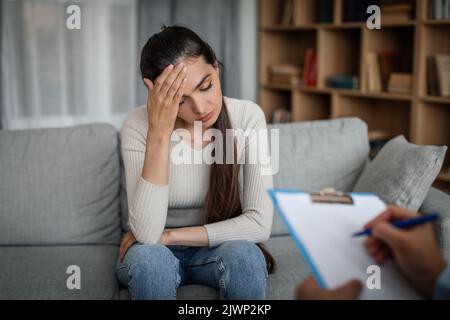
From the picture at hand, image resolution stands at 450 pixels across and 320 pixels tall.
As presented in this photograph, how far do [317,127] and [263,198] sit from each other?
685mm

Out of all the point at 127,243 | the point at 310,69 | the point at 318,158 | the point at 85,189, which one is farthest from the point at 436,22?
the point at 127,243

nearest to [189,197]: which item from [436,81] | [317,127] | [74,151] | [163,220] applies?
[163,220]

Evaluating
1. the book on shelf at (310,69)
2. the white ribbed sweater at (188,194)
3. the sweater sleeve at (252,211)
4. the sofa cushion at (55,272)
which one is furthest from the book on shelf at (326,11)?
the sofa cushion at (55,272)

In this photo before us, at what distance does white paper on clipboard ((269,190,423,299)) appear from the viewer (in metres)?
0.87

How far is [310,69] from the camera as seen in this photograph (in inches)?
140

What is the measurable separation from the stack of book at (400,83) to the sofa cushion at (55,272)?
1782 mm

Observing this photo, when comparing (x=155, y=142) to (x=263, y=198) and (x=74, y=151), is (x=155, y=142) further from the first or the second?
(x=74, y=151)

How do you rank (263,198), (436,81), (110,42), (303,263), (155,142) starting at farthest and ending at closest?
1. (110,42)
2. (436,81)
3. (303,263)
4. (263,198)
5. (155,142)

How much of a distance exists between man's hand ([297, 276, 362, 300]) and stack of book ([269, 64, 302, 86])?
9.26ft

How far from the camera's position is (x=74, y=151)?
2.02 meters

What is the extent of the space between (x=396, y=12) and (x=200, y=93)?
1.80m

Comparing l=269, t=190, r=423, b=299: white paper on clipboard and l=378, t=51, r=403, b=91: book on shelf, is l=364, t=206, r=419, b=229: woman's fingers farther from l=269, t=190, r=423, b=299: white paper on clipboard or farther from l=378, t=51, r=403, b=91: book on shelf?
l=378, t=51, r=403, b=91: book on shelf

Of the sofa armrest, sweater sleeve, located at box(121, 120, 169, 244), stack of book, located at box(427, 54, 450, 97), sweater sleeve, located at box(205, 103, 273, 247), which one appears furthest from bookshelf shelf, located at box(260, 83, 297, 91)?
sweater sleeve, located at box(121, 120, 169, 244)

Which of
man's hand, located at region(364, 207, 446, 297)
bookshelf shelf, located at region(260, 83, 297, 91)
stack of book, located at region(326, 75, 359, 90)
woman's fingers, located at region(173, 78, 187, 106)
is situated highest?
woman's fingers, located at region(173, 78, 187, 106)
